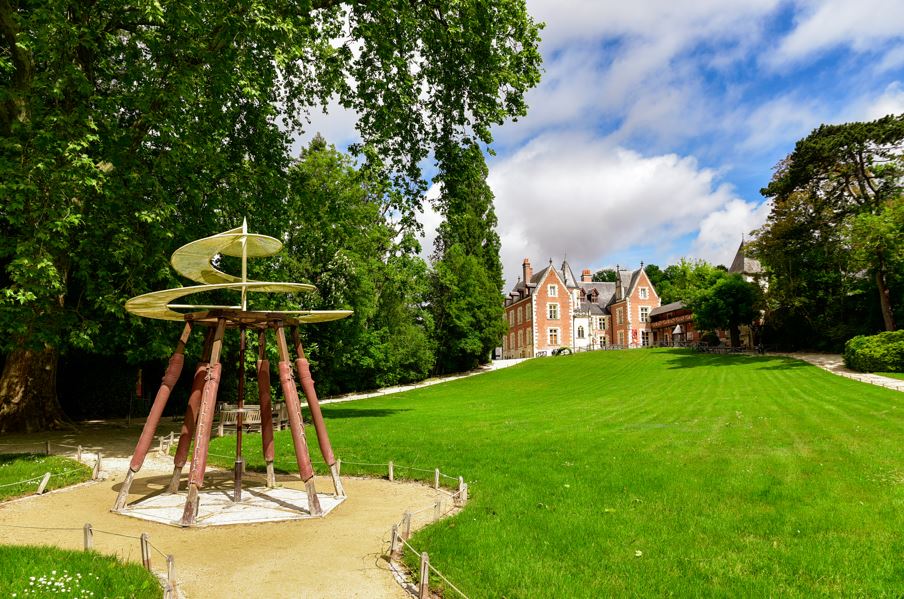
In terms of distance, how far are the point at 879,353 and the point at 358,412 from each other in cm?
3415

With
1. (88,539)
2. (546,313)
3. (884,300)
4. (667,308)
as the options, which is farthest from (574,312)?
(88,539)

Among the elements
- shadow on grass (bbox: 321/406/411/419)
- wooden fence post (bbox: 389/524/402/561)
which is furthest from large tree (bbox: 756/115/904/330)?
wooden fence post (bbox: 389/524/402/561)

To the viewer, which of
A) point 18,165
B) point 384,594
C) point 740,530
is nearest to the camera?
point 384,594

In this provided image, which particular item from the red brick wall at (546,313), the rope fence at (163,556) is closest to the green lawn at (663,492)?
the rope fence at (163,556)

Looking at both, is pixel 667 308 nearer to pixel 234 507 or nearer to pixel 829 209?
pixel 829 209

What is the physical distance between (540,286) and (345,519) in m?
71.6

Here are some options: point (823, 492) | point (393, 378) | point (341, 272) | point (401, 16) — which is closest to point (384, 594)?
point (823, 492)

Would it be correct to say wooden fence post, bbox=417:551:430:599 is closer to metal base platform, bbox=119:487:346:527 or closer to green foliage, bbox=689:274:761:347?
metal base platform, bbox=119:487:346:527

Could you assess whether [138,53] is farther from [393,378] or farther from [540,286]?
[540,286]

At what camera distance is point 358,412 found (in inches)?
1122

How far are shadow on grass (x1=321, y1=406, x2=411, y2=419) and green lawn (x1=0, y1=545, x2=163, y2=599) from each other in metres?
19.4

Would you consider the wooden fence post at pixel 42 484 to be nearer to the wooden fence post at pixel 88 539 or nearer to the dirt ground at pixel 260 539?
the dirt ground at pixel 260 539

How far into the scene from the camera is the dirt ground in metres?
6.78

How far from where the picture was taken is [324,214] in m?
24.5
